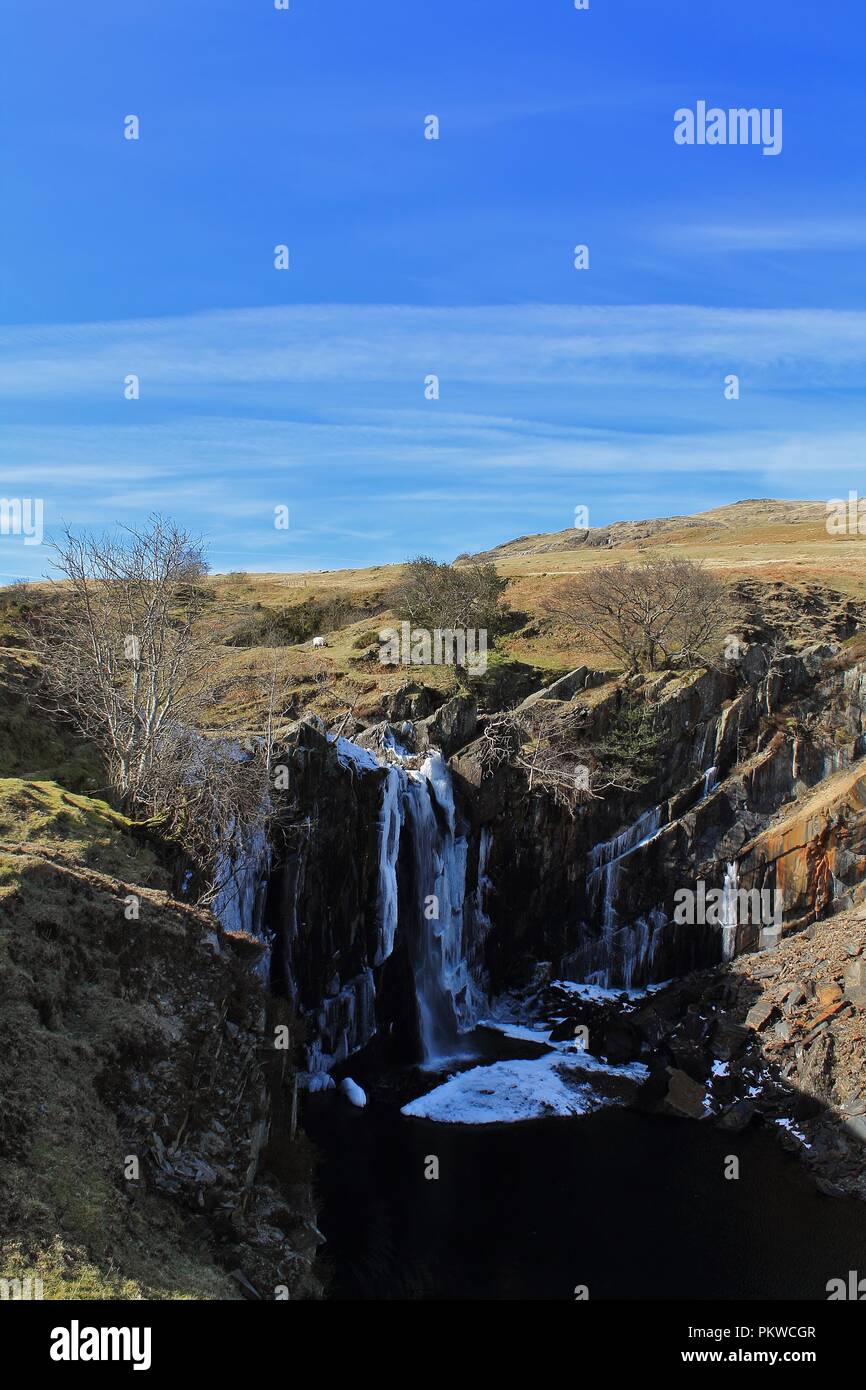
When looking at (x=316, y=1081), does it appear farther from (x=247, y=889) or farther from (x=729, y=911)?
(x=729, y=911)

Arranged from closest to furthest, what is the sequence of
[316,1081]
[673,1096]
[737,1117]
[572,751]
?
[737,1117] → [673,1096] → [316,1081] → [572,751]

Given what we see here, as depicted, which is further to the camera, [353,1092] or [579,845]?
[579,845]

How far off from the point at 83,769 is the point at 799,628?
50.5 metres

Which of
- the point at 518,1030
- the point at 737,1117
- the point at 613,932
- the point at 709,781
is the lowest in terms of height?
the point at 737,1117

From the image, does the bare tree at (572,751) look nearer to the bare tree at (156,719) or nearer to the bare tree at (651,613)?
the bare tree at (651,613)

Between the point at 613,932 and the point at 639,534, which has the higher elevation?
the point at 639,534

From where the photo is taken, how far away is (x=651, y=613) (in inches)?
2109

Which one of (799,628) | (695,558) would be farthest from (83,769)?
(695,558)

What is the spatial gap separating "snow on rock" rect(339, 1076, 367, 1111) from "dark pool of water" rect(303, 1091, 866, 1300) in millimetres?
402

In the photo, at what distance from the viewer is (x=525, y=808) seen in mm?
41969

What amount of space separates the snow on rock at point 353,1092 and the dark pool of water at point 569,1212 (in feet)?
1.32

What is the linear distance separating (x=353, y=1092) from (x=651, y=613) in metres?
31.5

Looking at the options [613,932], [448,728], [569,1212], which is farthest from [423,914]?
[569,1212]

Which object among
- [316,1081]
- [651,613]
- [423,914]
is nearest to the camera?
[316,1081]
